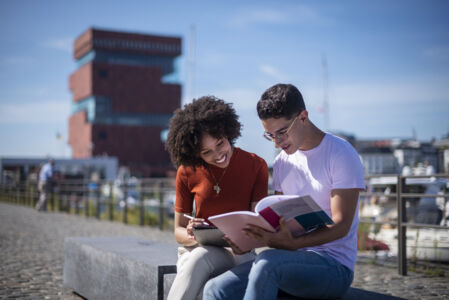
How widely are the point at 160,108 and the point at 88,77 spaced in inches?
400

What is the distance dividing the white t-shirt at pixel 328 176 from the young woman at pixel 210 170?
0.27 m

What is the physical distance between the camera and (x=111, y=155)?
73875 mm

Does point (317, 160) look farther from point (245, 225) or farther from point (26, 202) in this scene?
point (26, 202)

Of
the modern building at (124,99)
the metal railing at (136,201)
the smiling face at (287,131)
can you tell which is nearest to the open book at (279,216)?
the smiling face at (287,131)

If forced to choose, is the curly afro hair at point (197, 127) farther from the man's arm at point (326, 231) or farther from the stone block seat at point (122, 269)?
the stone block seat at point (122, 269)

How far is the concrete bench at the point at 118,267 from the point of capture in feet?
11.5

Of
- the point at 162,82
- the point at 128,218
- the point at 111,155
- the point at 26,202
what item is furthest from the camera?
the point at 162,82

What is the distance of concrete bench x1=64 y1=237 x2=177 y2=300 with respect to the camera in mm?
3516

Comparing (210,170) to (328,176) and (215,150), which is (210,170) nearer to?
(215,150)

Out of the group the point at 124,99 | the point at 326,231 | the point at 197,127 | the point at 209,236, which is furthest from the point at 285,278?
the point at 124,99

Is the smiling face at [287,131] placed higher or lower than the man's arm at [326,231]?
higher

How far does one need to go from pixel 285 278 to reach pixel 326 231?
0.95 feet

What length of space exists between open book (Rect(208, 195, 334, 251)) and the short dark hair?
20.2 inches

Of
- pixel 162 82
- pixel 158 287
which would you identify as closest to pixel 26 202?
pixel 158 287
